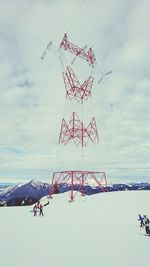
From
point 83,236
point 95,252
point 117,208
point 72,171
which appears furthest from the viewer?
point 72,171

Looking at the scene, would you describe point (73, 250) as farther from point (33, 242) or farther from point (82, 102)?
point (82, 102)

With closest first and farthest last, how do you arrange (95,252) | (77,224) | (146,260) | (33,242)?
(146,260) → (95,252) → (33,242) → (77,224)

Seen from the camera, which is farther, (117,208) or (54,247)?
(117,208)

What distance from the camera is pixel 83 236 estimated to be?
15742mm

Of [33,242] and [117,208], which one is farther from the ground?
[117,208]

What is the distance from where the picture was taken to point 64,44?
116 ft

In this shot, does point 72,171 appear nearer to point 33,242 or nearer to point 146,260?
point 33,242

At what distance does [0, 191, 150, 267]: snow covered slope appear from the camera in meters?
11.4

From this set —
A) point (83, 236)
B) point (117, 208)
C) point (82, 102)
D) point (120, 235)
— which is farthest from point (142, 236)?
point (82, 102)

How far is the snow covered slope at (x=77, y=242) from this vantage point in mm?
11352

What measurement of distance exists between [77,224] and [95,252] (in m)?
7.03

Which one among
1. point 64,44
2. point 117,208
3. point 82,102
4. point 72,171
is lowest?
point 117,208

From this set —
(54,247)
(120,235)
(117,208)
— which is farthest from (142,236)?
(117,208)

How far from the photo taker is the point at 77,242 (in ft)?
47.2
